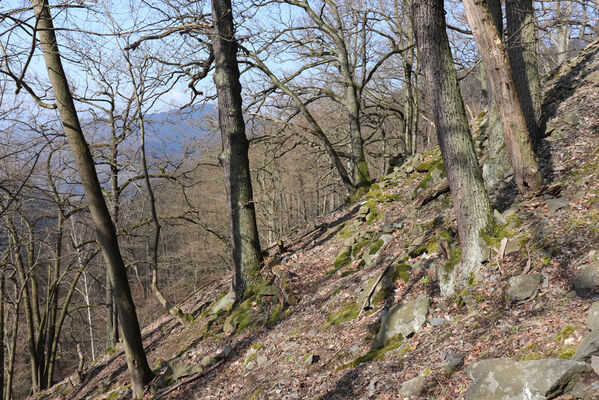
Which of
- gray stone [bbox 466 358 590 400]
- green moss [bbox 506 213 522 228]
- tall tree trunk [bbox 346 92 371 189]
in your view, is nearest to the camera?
gray stone [bbox 466 358 590 400]

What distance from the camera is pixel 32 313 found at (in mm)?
12211

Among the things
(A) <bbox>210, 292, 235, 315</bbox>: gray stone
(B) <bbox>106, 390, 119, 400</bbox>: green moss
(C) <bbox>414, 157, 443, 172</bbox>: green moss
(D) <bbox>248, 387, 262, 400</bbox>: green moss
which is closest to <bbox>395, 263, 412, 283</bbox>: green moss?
(D) <bbox>248, 387, 262, 400</bbox>: green moss

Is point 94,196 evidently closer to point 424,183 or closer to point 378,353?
point 378,353

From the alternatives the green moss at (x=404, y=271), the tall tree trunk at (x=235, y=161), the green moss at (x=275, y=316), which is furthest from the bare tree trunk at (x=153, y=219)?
the green moss at (x=404, y=271)

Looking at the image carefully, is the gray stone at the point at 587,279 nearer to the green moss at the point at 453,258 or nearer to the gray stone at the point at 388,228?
the green moss at the point at 453,258

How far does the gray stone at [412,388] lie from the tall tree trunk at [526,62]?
4.54 meters

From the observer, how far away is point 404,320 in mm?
4617

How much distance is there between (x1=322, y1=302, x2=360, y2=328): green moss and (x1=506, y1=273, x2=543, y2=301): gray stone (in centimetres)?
204

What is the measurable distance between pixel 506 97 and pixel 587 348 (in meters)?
3.67

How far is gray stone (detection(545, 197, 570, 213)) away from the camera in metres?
4.73

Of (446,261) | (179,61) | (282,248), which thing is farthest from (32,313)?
(446,261)

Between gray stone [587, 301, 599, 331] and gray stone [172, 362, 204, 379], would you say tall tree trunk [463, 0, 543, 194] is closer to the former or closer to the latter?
gray stone [587, 301, 599, 331]

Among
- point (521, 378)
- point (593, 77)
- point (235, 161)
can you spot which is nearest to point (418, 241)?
point (521, 378)

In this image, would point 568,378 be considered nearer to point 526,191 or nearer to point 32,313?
point 526,191
